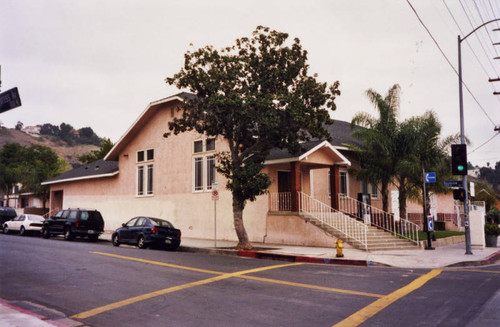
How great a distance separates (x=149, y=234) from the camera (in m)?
19.5

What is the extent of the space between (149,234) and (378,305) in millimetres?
12976

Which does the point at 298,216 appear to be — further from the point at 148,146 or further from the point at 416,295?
the point at 148,146

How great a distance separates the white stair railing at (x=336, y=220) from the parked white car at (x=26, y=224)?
16.3 meters

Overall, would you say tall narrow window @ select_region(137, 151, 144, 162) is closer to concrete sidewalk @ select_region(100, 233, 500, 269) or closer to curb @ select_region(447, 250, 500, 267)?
concrete sidewalk @ select_region(100, 233, 500, 269)

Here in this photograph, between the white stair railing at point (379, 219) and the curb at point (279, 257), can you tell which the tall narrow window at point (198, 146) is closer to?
the curb at point (279, 257)

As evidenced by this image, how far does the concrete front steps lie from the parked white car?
1670 cm

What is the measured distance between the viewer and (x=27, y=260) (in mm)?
14375

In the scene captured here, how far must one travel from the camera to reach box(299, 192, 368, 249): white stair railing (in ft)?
63.8

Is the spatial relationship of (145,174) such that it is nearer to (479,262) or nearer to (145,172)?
(145,172)

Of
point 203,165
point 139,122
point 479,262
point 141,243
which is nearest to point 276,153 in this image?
point 203,165

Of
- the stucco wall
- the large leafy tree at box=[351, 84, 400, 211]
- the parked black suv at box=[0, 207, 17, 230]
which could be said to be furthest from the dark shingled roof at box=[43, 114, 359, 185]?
the parked black suv at box=[0, 207, 17, 230]

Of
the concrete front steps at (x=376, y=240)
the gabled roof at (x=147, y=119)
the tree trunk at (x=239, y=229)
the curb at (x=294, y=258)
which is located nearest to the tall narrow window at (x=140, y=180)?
the gabled roof at (x=147, y=119)

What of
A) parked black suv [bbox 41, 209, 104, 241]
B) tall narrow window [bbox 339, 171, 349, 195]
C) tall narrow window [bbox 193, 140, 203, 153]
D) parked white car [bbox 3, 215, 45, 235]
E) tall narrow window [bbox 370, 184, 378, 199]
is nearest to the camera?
parked black suv [bbox 41, 209, 104, 241]

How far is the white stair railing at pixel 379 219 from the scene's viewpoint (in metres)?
21.4
